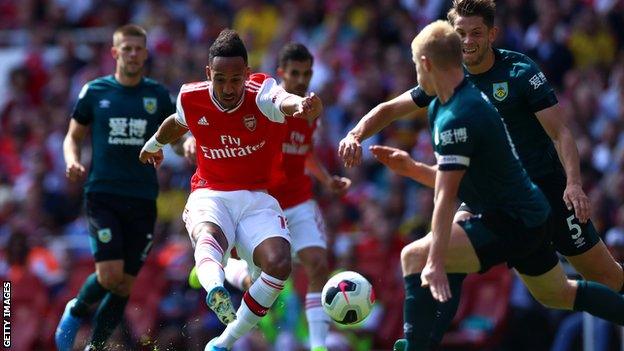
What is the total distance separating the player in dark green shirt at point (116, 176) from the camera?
38.0ft

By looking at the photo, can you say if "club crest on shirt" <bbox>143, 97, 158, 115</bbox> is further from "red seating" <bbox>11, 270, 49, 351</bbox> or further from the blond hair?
"red seating" <bbox>11, 270, 49, 351</bbox>

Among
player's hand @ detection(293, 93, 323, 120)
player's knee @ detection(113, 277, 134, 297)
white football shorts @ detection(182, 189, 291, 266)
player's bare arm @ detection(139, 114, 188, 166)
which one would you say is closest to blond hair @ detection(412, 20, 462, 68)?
player's hand @ detection(293, 93, 323, 120)

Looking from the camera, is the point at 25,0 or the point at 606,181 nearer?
the point at 606,181

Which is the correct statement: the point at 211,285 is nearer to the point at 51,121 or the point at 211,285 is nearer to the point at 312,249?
the point at 312,249

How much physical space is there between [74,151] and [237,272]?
1826mm

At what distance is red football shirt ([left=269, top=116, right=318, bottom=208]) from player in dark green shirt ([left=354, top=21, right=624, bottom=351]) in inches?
104

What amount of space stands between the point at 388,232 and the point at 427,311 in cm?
605

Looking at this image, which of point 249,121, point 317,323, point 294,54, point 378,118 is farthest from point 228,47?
point 317,323

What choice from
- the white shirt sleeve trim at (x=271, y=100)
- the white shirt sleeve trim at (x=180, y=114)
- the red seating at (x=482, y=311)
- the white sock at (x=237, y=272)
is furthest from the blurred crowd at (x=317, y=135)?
the white shirt sleeve trim at (x=271, y=100)

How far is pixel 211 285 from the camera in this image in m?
8.94

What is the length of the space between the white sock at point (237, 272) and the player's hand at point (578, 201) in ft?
11.6

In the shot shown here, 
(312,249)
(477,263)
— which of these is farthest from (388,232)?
(477,263)

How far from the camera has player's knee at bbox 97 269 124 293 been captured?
11.5 meters

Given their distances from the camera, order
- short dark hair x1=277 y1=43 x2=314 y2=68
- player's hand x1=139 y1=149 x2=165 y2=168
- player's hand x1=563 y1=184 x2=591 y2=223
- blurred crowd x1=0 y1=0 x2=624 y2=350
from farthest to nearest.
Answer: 1. blurred crowd x1=0 y1=0 x2=624 y2=350
2. short dark hair x1=277 y1=43 x2=314 y2=68
3. player's hand x1=139 y1=149 x2=165 y2=168
4. player's hand x1=563 y1=184 x2=591 y2=223
